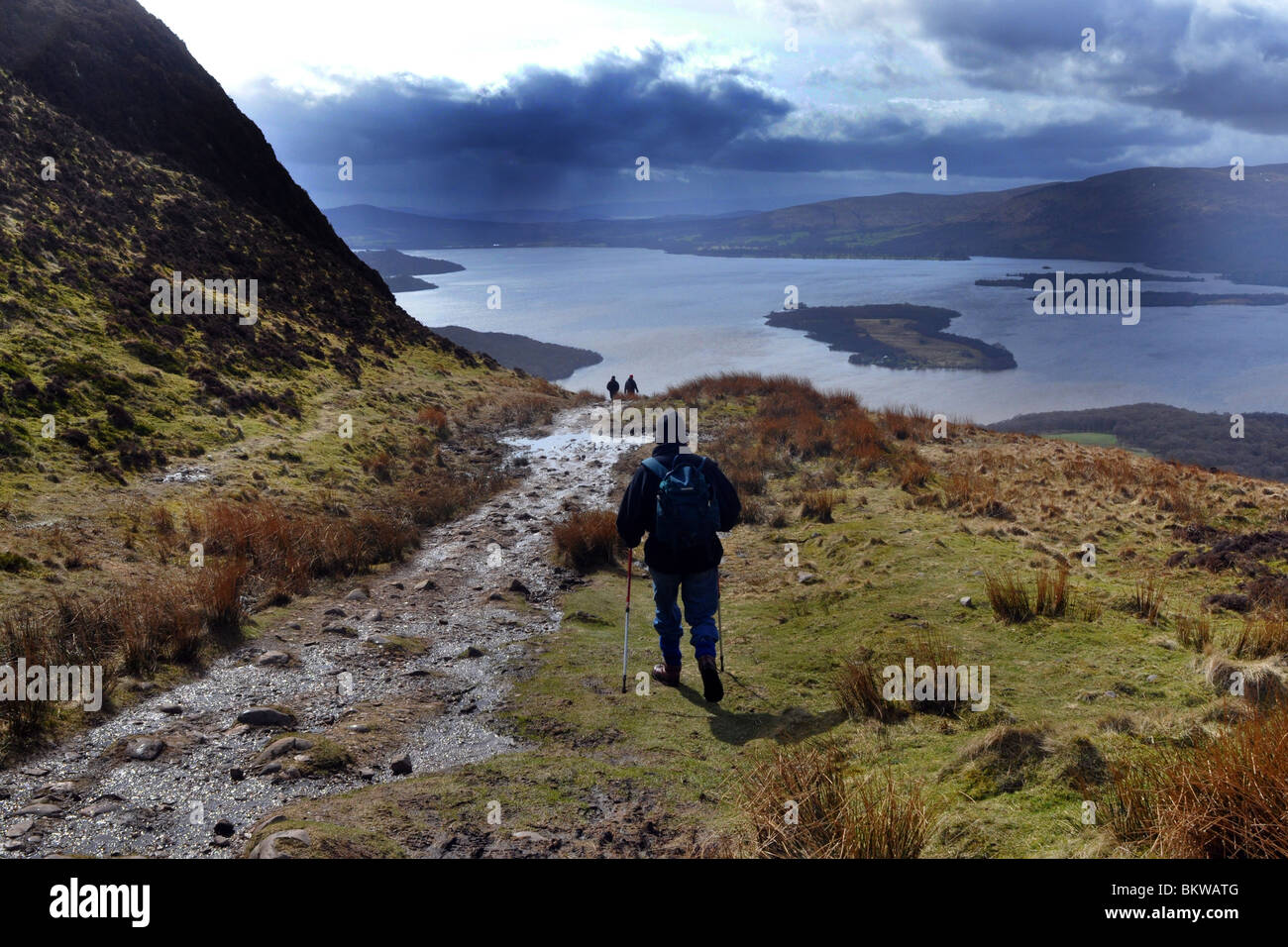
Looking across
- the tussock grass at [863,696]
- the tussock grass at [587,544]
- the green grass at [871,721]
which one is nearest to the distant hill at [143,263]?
the tussock grass at [587,544]

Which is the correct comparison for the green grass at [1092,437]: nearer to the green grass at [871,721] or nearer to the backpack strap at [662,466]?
the green grass at [871,721]

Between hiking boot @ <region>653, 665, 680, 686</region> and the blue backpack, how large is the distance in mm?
1254

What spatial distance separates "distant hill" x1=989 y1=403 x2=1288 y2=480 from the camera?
93250 millimetres

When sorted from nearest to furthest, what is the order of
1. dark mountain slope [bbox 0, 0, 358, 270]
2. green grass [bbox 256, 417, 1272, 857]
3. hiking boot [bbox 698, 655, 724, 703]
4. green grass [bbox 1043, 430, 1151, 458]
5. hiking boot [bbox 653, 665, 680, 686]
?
green grass [bbox 256, 417, 1272, 857], hiking boot [bbox 698, 655, 724, 703], hiking boot [bbox 653, 665, 680, 686], dark mountain slope [bbox 0, 0, 358, 270], green grass [bbox 1043, 430, 1151, 458]

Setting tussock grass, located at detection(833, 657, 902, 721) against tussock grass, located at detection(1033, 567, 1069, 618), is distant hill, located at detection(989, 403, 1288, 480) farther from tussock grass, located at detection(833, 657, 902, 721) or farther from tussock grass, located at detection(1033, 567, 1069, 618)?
tussock grass, located at detection(833, 657, 902, 721)

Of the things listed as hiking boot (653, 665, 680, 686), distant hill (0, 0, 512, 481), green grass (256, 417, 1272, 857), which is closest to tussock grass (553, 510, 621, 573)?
green grass (256, 417, 1272, 857)

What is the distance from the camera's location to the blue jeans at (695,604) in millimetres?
6426

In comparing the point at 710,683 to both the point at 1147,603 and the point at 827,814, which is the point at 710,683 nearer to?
the point at 827,814

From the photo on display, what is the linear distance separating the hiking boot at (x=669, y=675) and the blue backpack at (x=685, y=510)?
125 centimetres

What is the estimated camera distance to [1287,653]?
524 cm

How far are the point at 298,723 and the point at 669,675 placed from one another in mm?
3143
